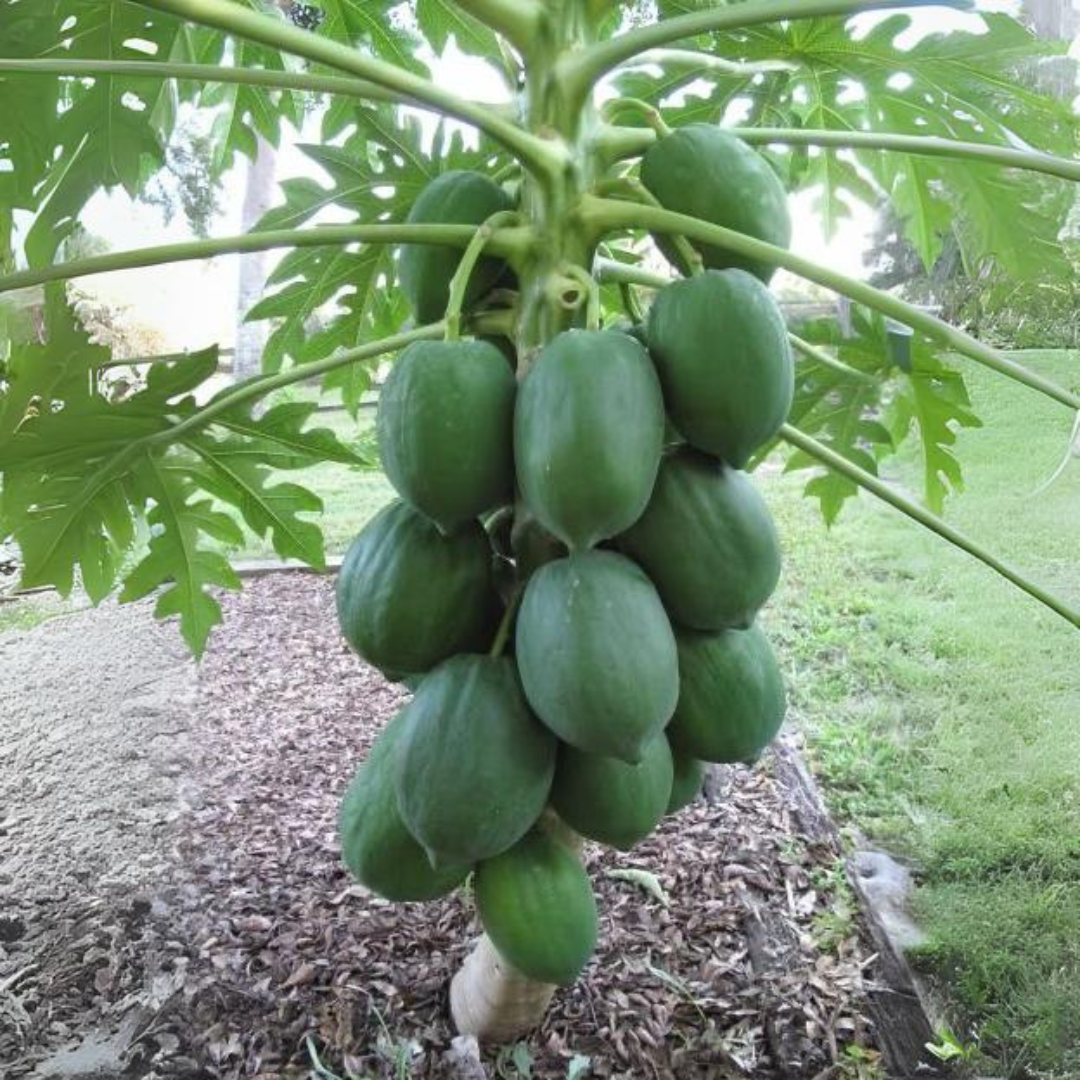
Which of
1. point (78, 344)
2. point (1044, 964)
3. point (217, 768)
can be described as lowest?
point (217, 768)

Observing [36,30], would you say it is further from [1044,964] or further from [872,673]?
[872,673]

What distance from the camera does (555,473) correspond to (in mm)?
1014

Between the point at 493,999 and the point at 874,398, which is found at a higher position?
the point at 874,398

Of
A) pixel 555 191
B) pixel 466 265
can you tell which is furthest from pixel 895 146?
pixel 466 265

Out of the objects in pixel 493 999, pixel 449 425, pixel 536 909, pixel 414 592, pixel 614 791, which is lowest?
pixel 493 999

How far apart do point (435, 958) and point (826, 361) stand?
1524mm

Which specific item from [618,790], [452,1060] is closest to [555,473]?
[618,790]

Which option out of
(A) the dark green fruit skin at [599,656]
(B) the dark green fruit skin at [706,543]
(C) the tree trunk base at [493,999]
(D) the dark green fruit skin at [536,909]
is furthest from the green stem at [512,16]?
(C) the tree trunk base at [493,999]

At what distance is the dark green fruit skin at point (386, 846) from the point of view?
49.8 inches

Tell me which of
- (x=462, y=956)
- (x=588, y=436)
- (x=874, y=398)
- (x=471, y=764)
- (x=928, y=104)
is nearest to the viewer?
(x=588, y=436)

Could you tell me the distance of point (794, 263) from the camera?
3.81 ft

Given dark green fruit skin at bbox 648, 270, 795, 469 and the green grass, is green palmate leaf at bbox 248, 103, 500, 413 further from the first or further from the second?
the green grass

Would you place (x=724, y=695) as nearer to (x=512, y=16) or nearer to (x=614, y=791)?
(x=614, y=791)

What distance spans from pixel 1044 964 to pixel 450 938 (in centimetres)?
126
